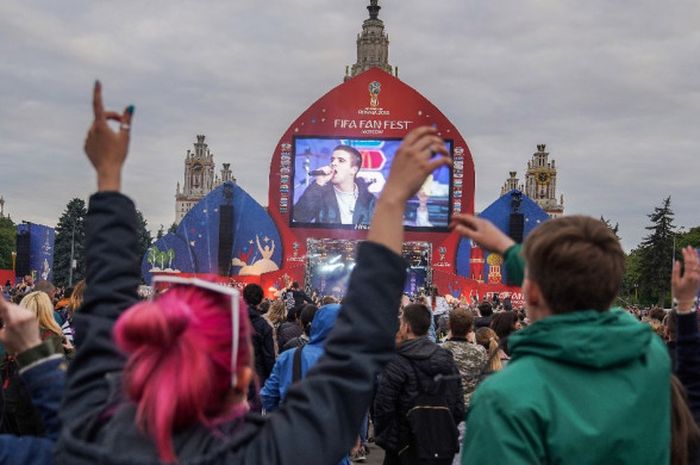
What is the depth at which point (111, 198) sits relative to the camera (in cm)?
198

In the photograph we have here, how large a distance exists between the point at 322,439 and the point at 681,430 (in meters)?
1.42

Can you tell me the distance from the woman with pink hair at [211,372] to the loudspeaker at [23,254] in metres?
27.3

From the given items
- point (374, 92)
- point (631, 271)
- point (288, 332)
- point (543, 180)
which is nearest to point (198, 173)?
point (543, 180)

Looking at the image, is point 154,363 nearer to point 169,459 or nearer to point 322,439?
point 169,459

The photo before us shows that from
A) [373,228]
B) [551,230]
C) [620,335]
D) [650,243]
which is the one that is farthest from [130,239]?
[650,243]

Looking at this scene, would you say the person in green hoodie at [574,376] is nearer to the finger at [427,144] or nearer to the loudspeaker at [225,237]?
the finger at [427,144]

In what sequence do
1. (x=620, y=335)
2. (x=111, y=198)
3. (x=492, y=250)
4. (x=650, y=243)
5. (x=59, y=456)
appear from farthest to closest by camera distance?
(x=650, y=243)
(x=492, y=250)
(x=620, y=335)
(x=111, y=198)
(x=59, y=456)

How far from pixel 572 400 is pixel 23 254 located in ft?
91.3

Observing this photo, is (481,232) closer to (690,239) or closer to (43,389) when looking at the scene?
(43,389)

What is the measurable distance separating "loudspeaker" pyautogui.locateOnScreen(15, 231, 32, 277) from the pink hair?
1084 inches

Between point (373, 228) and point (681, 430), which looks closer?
point (373, 228)

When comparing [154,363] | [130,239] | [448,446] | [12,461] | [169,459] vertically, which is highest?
[130,239]

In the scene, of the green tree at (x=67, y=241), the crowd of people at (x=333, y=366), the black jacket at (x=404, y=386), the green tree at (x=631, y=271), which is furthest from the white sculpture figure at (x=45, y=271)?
the green tree at (x=631, y=271)

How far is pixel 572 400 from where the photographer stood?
2070mm
